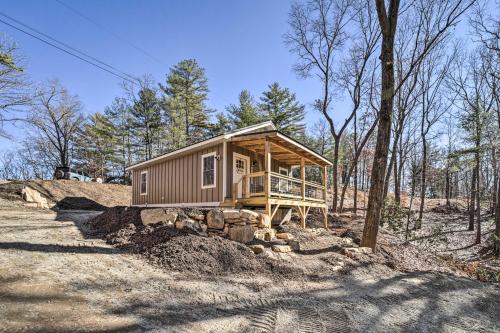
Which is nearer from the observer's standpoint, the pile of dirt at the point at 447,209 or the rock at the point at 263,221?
the rock at the point at 263,221

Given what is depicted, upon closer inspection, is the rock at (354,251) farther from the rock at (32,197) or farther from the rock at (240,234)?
the rock at (32,197)

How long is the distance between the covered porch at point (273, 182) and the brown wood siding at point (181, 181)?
739 mm

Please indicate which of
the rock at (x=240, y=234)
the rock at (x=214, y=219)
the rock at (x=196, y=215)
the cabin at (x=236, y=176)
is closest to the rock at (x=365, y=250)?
the cabin at (x=236, y=176)

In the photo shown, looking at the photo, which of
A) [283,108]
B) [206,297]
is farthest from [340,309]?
[283,108]

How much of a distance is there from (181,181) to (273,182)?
3.83 meters

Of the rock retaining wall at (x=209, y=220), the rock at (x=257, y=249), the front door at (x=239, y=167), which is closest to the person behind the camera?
the rock at (x=257, y=249)

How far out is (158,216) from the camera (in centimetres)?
690

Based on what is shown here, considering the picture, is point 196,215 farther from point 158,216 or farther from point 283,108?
point 283,108

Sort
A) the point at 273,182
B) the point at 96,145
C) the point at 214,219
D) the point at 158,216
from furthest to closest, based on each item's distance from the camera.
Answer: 1. the point at 96,145
2. the point at 273,182
3. the point at 214,219
4. the point at 158,216

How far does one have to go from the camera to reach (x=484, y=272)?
27.1ft

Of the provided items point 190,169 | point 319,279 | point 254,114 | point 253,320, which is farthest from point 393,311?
point 254,114

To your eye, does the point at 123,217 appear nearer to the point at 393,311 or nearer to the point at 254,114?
the point at 393,311

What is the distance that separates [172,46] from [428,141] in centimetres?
1830

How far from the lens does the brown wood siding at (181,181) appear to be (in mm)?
10023
